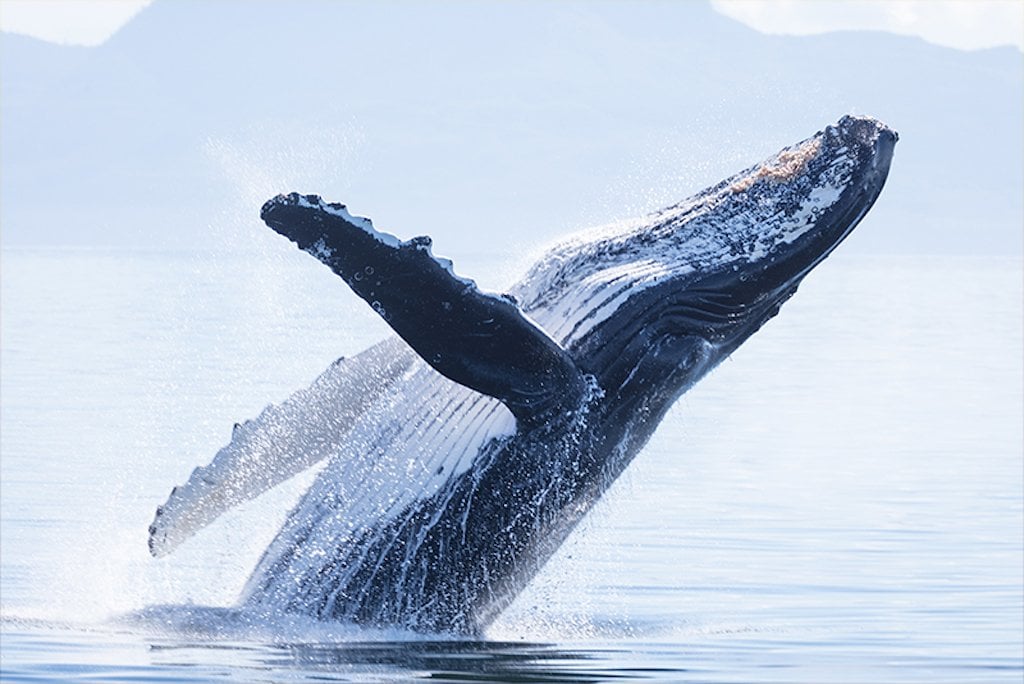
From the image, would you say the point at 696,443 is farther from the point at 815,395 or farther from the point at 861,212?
the point at 861,212

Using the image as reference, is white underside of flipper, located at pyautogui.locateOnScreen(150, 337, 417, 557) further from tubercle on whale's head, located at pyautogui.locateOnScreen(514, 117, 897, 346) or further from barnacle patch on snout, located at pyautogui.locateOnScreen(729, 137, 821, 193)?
barnacle patch on snout, located at pyautogui.locateOnScreen(729, 137, 821, 193)

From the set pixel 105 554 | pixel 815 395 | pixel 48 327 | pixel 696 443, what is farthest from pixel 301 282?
pixel 105 554

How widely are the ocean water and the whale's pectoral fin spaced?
128cm

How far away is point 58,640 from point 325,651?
4.33 ft

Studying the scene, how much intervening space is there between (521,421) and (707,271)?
1.23 meters

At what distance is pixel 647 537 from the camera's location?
620 inches

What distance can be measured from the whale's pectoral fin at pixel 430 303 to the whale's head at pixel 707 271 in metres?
0.62

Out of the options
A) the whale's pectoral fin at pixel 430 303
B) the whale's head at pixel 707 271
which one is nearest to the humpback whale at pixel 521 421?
the whale's head at pixel 707 271

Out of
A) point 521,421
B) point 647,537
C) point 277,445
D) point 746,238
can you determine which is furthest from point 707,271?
point 647,537

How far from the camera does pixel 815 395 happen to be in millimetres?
29125

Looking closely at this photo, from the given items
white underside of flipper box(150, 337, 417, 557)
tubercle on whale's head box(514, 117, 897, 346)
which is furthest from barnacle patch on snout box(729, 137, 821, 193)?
white underside of flipper box(150, 337, 417, 557)

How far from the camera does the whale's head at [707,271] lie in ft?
34.4

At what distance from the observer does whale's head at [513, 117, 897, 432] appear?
34.4 ft

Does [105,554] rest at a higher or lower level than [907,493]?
higher
